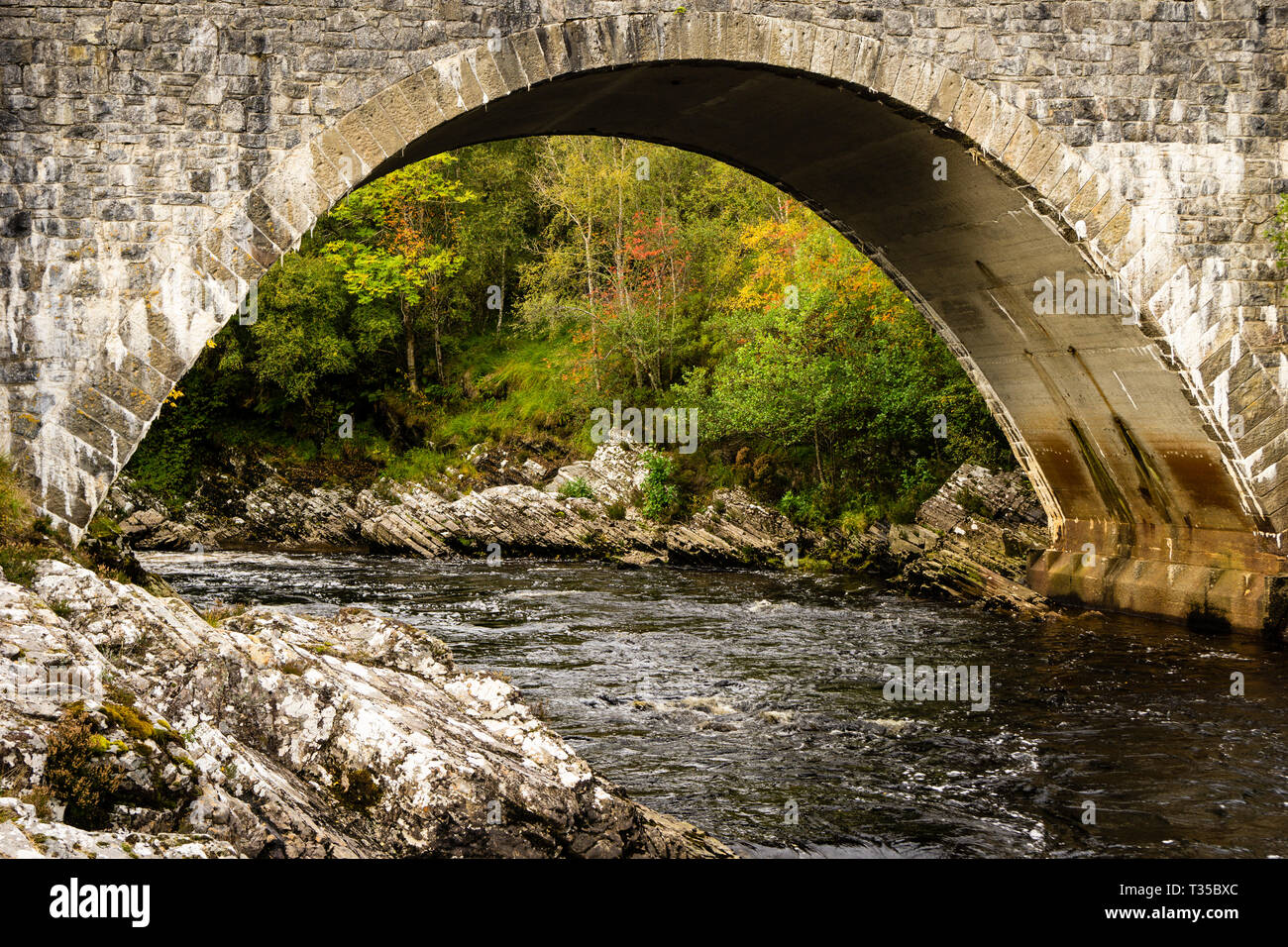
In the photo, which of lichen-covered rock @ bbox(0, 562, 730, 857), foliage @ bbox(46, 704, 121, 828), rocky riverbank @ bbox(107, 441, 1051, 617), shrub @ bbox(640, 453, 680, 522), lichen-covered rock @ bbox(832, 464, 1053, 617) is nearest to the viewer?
foliage @ bbox(46, 704, 121, 828)

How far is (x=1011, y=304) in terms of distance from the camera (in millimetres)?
12375

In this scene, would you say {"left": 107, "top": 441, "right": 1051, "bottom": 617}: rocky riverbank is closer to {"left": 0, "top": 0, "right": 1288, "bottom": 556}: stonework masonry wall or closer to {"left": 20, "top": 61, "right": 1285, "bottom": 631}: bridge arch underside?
{"left": 20, "top": 61, "right": 1285, "bottom": 631}: bridge arch underside

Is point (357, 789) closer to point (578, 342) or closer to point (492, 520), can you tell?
point (492, 520)

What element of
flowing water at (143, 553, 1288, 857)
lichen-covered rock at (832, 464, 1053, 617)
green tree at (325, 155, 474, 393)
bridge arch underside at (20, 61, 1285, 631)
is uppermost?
green tree at (325, 155, 474, 393)

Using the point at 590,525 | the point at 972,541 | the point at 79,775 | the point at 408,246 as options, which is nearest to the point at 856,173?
the point at 972,541

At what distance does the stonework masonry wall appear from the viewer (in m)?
7.77

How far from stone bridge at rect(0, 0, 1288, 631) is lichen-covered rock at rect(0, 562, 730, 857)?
3.09m

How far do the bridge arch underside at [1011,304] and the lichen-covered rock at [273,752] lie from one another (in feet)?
13.1

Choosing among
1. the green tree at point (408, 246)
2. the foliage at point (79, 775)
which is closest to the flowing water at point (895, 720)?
the foliage at point (79, 775)

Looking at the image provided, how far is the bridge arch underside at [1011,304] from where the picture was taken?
9.93m

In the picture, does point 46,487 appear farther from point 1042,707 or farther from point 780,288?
point 780,288

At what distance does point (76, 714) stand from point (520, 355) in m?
27.5

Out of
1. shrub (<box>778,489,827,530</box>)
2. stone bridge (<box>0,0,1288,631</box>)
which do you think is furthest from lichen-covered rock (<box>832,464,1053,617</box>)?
shrub (<box>778,489,827,530</box>)

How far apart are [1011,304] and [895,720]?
6106 millimetres
